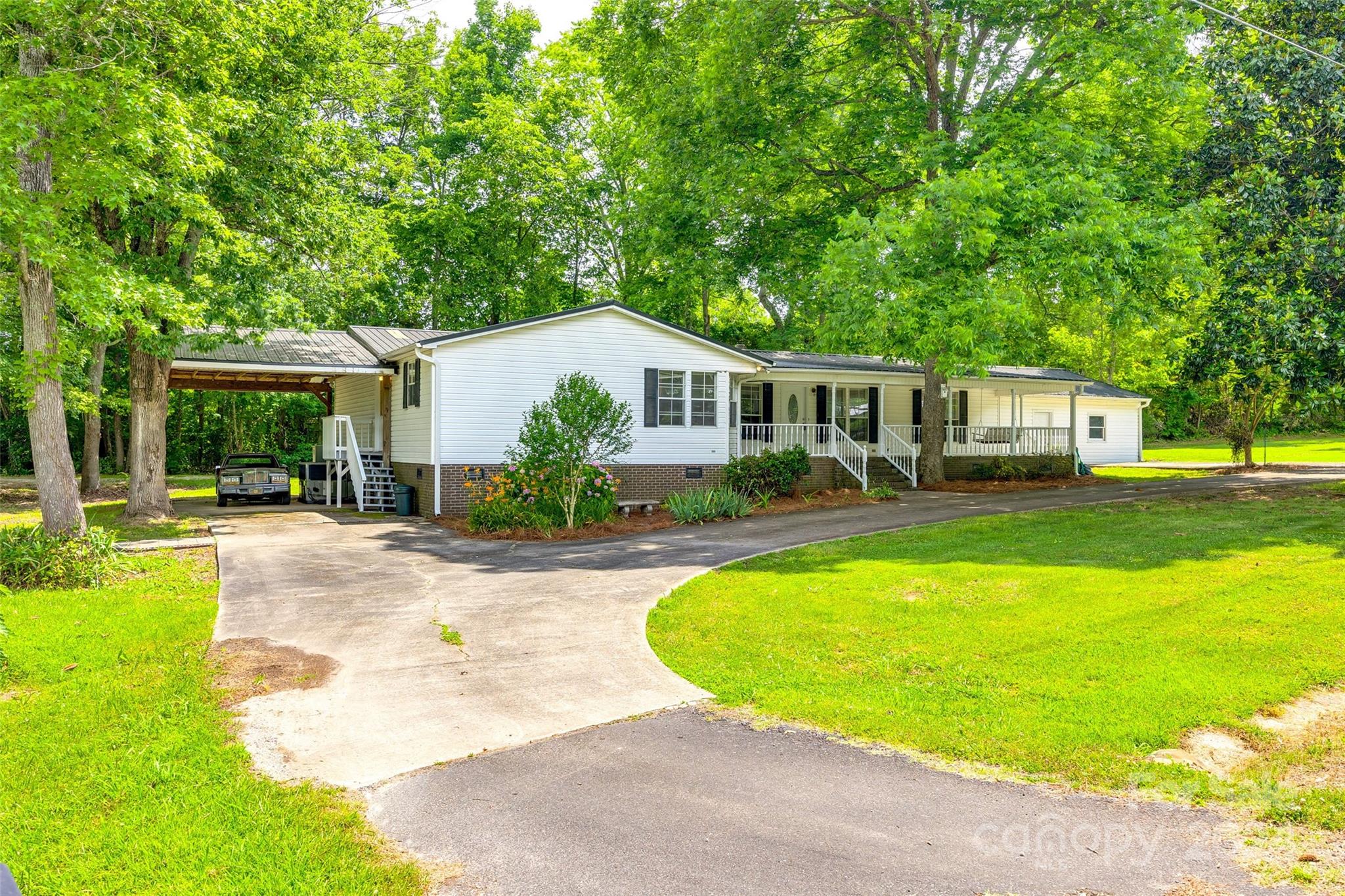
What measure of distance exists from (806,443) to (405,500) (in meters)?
10.0

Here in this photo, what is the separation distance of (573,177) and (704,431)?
18.5 m

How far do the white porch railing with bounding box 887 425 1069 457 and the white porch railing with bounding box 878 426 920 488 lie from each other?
709mm

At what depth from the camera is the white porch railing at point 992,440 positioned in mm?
25281

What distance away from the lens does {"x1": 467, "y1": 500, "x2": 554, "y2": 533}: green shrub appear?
1514cm

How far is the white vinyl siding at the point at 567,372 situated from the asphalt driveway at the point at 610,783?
890 centimetres

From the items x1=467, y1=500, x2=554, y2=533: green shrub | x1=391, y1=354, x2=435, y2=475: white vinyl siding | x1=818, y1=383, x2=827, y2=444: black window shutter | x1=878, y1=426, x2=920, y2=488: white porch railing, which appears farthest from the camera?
x1=818, y1=383, x2=827, y2=444: black window shutter

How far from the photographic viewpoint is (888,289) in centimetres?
1633

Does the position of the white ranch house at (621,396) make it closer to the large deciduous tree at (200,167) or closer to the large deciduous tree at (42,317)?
the large deciduous tree at (200,167)

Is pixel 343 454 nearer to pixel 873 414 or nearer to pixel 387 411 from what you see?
pixel 387 411

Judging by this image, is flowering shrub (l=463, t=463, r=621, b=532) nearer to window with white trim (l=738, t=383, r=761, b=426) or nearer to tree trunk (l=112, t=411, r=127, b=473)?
window with white trim (l=738, t=383, r=761, b=426)

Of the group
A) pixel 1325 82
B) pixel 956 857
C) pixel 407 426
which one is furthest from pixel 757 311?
pixel 956 857

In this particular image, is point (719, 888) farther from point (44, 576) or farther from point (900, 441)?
point (900, 441)

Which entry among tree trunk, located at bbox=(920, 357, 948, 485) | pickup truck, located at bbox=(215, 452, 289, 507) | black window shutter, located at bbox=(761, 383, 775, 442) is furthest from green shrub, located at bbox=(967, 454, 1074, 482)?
pickup truck, located at bbox=(215, 452, 289, 507)

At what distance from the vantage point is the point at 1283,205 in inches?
554
